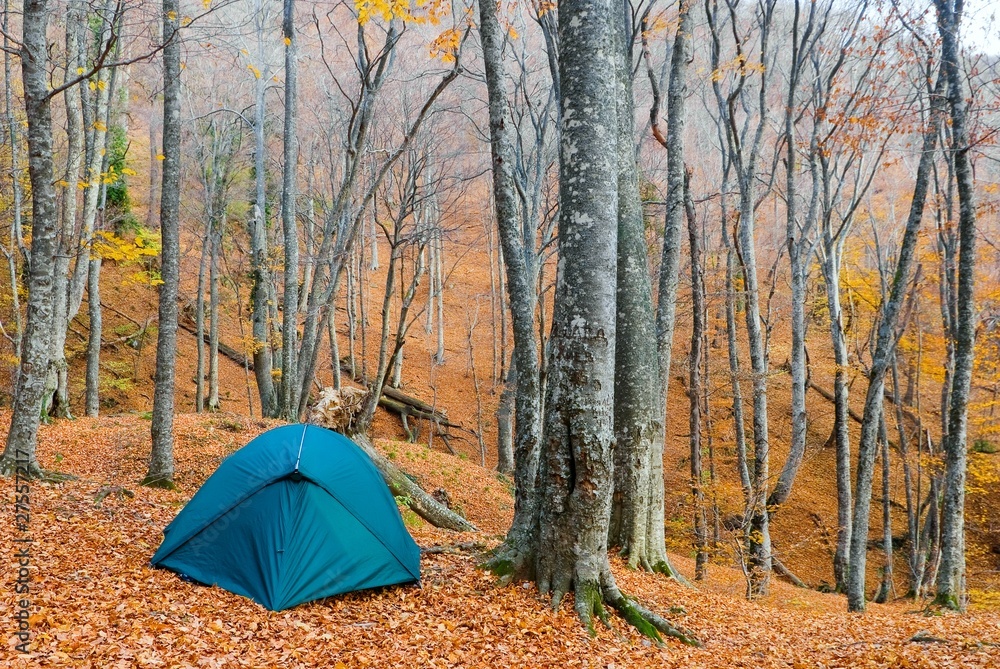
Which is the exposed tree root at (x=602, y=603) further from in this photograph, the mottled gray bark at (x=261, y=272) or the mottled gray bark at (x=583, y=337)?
the mottled gray bark at (x=261, y=272)

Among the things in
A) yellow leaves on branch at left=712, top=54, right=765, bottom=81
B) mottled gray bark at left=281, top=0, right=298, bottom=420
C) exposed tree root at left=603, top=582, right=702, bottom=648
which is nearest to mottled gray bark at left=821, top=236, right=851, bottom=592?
yellow leaves on branch at left=712, top=54, right=765, bottom=81

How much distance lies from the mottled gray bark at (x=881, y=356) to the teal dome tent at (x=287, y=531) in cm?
779

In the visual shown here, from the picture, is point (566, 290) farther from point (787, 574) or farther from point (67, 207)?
point (787, 574)

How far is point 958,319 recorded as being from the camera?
8.20m

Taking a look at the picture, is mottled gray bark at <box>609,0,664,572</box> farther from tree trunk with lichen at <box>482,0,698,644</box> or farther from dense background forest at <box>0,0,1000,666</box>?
tree trunk with lichen at <box>482,0,698,644</box>

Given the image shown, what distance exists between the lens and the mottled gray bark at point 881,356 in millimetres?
9180

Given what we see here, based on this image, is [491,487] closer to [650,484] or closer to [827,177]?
[650,484]

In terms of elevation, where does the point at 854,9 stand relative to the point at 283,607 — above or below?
above

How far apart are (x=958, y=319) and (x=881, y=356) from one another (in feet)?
4.71

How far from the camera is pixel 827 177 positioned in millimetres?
13109

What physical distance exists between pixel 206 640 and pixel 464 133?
1931cm

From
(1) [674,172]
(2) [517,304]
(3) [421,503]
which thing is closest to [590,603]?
(2) [517,304]

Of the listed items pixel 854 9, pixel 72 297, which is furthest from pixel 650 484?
pixel 72 297

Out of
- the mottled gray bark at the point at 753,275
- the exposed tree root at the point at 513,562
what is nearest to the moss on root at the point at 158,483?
the exposed tree root at the point at 513,562
